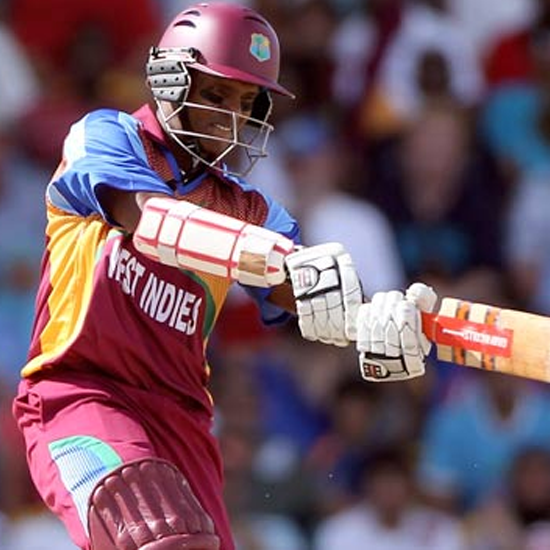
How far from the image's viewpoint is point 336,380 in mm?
8016

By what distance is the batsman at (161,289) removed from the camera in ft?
14.1

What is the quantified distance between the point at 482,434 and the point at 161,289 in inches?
138

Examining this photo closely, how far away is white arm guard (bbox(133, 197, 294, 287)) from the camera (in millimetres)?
4289

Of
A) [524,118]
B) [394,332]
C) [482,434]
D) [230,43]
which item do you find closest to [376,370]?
[394,332]

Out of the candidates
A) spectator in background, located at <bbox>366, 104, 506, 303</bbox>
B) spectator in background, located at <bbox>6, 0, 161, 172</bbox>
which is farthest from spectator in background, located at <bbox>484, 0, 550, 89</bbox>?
spectator in background, located at <bbox>6, 0, 161, 172</bbox>

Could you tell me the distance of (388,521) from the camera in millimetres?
7539

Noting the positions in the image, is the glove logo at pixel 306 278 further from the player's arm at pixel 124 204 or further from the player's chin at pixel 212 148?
the player's chin at pixel 212 148

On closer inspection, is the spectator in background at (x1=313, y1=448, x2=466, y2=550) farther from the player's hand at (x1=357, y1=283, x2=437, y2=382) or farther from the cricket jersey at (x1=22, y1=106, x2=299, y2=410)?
the player's hand at (x1=357, y1=283, x2=437, y2=382)

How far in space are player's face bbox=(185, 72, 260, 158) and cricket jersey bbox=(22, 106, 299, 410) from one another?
0.32ft

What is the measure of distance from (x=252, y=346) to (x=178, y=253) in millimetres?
3764

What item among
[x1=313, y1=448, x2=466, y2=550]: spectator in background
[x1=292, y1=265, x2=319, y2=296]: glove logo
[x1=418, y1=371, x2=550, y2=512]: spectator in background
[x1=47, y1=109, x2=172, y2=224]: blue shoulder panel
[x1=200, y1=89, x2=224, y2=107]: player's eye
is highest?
[x1=200, y1=89, x2=224, y2=107]: player's eye

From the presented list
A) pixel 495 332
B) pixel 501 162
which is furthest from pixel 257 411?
pixel 495 332

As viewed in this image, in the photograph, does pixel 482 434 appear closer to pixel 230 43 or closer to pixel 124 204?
pixel 230 43

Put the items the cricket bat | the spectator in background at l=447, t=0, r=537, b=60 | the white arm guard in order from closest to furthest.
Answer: the cricket bat → the white arm guard → the spectator in background at l=447, t=0, r=537, b=60
